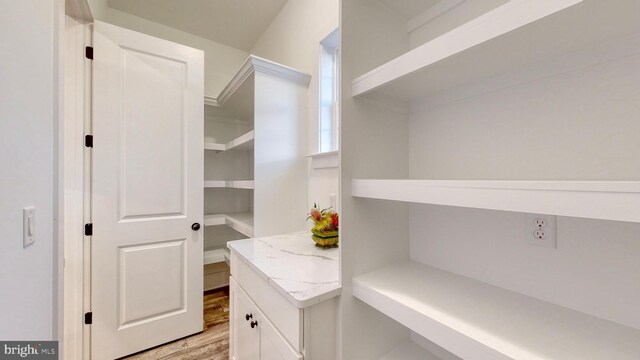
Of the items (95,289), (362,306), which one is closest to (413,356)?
(362,306)

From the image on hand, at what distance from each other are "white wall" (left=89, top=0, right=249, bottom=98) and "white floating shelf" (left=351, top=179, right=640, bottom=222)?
8.83 ft

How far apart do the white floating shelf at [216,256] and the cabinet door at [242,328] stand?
98 cm

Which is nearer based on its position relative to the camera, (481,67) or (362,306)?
(481,67)

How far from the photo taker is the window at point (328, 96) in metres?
1.72

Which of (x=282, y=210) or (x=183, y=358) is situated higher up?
(x=282, y=210)

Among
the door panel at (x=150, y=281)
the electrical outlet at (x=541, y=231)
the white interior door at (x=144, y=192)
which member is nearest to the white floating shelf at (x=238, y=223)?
the white interior door at (x=144, y=192)

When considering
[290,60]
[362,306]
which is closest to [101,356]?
[362,306]

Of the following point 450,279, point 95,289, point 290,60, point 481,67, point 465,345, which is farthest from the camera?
point 290,60

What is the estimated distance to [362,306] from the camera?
0.90 metres

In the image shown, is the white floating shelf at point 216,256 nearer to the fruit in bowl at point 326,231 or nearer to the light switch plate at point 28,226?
the fruit in bowl at point 326,231

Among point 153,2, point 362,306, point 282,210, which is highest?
point 153,2

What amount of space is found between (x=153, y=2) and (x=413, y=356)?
126 inches

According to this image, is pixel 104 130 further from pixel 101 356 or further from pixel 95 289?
pixel 101 356

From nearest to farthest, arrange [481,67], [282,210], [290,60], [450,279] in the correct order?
[481,67], [450,279], [282,210], [290,60]
